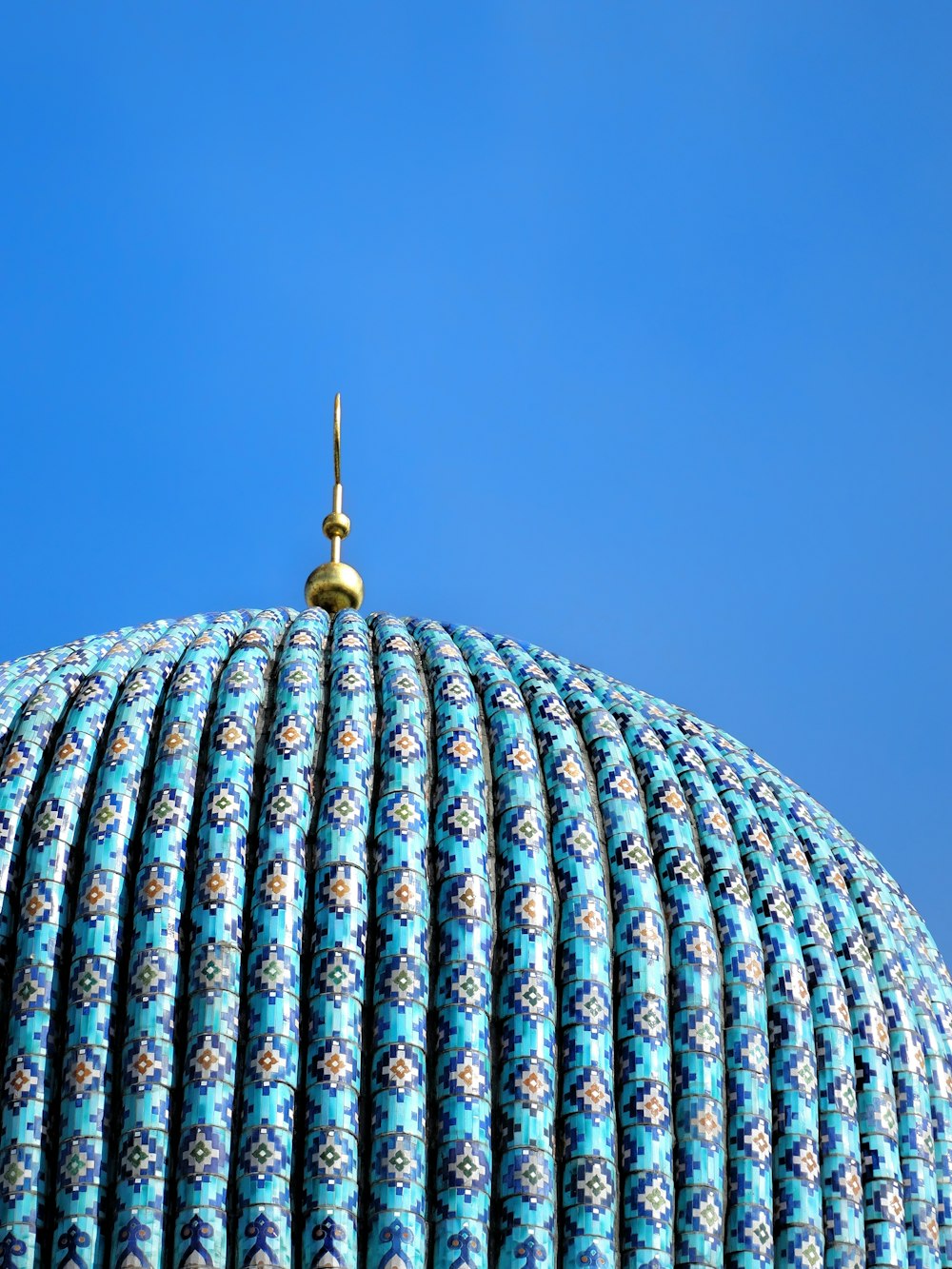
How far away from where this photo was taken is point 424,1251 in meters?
9.86

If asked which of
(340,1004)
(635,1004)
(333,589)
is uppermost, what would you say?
(333,589)

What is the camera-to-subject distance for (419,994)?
405 inches

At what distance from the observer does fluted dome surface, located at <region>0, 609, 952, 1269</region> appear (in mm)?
9875

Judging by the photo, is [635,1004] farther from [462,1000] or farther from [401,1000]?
[401,1000]

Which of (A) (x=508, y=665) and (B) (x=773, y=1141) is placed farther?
(A) (x=508, y=665)

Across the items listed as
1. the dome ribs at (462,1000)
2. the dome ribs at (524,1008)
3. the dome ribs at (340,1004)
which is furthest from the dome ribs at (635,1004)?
the dome ribs at (340,1004)

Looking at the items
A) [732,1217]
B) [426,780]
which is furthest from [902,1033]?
[426,780]

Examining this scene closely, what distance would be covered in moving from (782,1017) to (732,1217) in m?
1.01

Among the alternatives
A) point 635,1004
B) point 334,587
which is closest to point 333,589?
point 334,587

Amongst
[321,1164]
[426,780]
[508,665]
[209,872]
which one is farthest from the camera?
[508,665]

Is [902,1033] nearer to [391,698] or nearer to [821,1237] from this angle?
[821,1237]

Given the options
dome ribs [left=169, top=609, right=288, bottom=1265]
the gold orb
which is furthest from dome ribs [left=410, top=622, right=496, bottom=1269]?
the gold orb

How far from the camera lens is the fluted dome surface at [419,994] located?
9.88 m

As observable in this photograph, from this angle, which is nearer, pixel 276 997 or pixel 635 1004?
pixel 276 997
